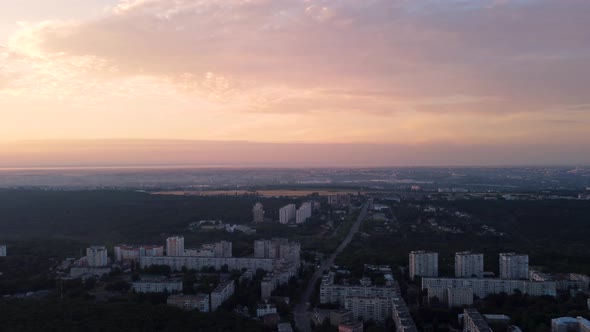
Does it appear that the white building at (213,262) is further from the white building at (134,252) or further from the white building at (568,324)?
the white building at (568,324)

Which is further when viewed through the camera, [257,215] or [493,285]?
[257,215]

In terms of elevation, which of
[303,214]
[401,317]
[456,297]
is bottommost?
[456,297]

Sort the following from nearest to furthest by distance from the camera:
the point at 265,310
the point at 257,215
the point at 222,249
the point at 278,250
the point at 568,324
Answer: the point at 568,324 < the point at 265,310 < the point at 278,250 < the point at 222,249 < the point at 257,215

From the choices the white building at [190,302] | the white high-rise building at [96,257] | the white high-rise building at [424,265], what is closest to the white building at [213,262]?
the white high-rise building at [96,257]

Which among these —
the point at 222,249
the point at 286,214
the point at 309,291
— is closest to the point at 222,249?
the point at 222,249

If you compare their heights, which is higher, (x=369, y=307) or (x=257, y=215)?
(x=257, y=215)

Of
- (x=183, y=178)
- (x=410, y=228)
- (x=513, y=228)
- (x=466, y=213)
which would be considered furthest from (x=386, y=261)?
(x=183, y=178)

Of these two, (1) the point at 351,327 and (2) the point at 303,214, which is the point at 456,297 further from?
(2) the point at 303,214

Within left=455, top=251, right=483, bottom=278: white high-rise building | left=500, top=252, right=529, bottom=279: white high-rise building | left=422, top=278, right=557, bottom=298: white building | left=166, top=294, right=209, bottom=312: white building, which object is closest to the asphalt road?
left=166, top=294, right=209, bottom=312: white building
